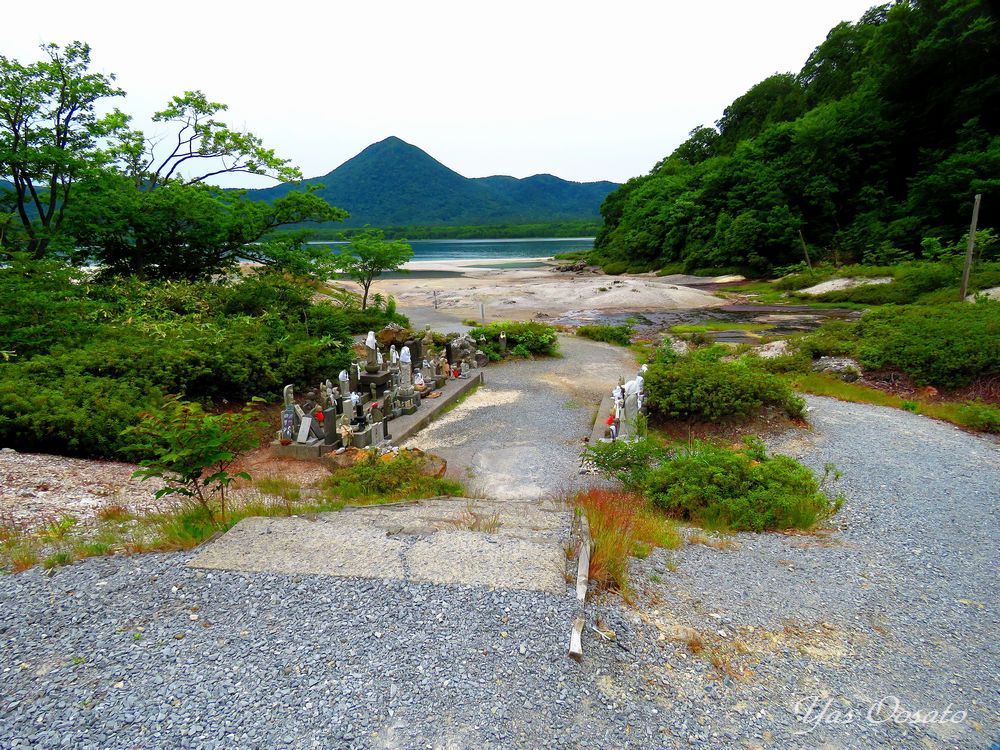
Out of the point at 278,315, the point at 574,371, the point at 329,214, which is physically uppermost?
the point at 329,214

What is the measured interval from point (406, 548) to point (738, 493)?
4.51 meters

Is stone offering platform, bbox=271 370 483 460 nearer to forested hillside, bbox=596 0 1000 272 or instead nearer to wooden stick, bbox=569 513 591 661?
wooden stick, bbox=569 513 591 661

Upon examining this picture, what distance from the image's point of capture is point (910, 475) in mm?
7938

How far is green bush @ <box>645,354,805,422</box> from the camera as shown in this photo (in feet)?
35.1

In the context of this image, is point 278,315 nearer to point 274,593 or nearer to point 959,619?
point 274,593

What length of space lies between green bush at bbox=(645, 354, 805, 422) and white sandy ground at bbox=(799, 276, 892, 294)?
27.5 metres

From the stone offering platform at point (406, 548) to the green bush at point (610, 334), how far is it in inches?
684

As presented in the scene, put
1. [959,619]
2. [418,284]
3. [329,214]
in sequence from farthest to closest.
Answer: [418,284], [329,214], [959,619]

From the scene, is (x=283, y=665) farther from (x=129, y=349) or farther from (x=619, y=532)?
(x=129, y=349)

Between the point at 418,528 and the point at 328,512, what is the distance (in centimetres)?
139

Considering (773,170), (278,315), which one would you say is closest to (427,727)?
(278,315)

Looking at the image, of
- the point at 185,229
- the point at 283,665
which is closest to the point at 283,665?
the point at 283,665

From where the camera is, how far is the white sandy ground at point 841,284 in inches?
1268

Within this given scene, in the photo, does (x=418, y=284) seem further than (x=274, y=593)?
Yes
